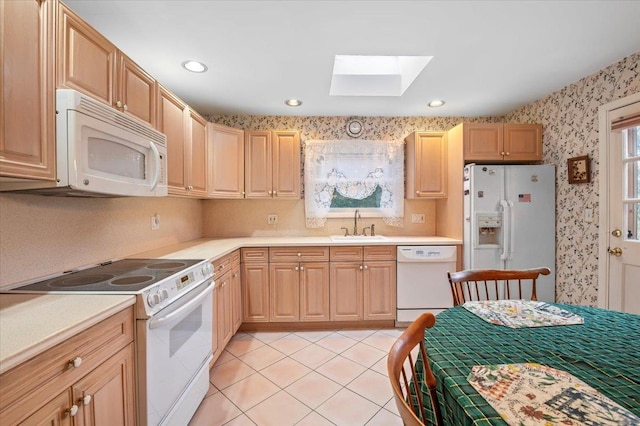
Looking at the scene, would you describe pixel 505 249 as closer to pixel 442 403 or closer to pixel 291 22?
pixel 442 403

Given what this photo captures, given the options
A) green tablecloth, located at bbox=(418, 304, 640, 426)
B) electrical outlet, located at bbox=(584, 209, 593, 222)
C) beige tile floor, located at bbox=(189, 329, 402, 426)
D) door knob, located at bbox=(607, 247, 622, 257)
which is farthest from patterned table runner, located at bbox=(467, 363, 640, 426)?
electrical outlet, located at bbox=(584, 209, 593, 222)

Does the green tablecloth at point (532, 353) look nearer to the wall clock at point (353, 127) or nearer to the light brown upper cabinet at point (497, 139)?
the light brown upper cabinet at point (497, 139)

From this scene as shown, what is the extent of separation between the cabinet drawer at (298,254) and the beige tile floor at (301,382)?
0.77 meters

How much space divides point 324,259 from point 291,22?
202 cm

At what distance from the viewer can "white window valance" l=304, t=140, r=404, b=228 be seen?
325 centimetres

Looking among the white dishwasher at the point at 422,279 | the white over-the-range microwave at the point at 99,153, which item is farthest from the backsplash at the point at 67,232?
the white dishwasher at the point at 422,279

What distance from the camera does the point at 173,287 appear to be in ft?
4.59

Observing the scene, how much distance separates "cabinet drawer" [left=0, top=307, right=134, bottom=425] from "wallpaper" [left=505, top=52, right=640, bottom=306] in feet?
11.2

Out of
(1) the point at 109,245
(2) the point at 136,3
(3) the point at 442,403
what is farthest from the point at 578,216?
(1) the point at 109,245

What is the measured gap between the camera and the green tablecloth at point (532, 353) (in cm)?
67

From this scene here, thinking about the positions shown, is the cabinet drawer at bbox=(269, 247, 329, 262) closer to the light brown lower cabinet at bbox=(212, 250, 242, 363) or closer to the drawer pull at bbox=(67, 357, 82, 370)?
the light brown lower cabinet at bbox=(212, 250, 242, 363)

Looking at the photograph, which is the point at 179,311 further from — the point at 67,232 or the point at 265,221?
the point at 265,221

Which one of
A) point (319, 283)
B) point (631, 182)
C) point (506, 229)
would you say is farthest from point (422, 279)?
point (631, 182)

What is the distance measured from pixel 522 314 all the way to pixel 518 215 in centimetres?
179
